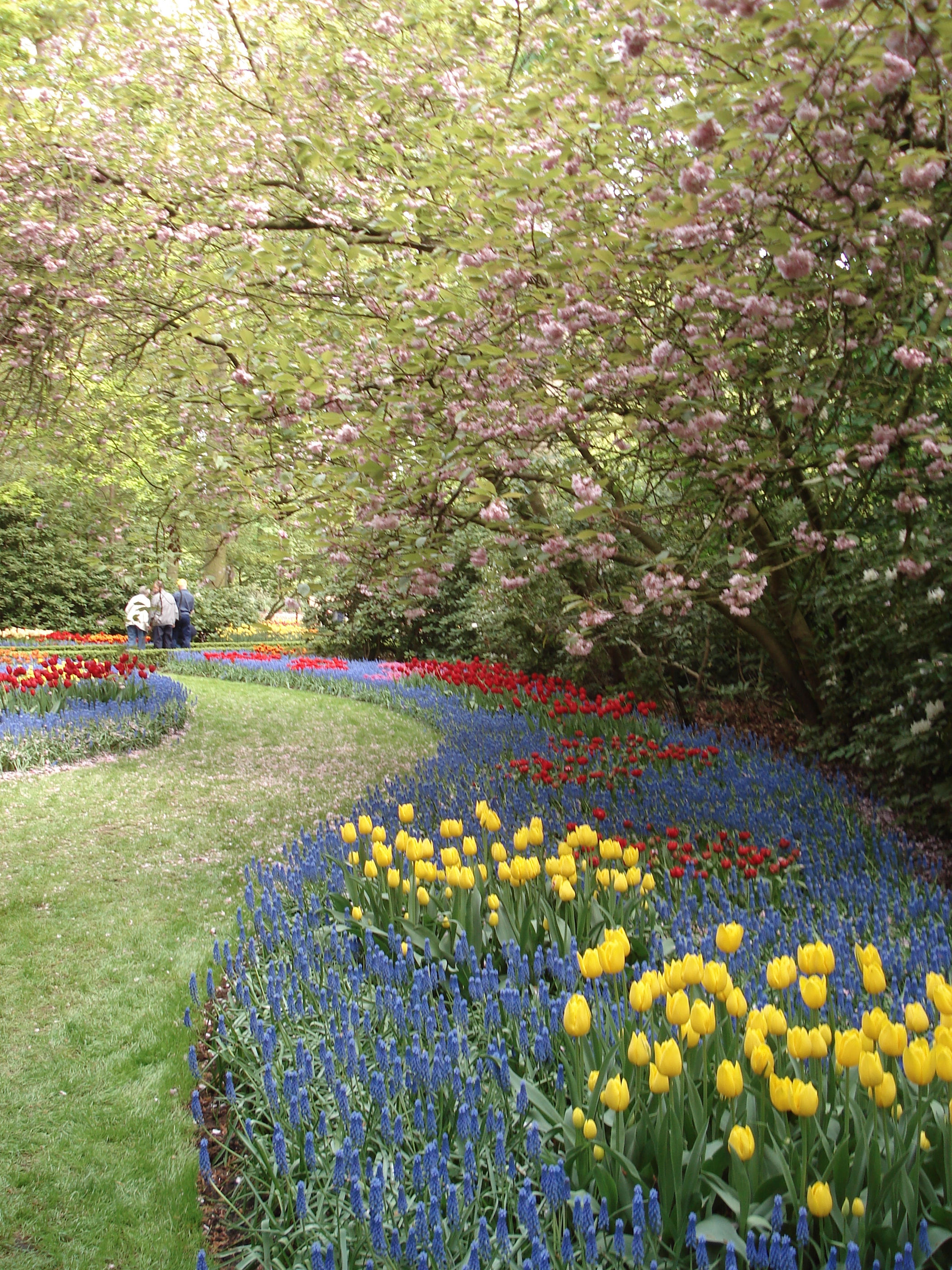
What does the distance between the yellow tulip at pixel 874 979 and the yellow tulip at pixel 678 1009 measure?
1.45 ft

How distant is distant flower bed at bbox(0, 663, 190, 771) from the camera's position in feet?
25.9

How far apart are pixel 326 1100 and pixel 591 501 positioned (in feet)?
9.00

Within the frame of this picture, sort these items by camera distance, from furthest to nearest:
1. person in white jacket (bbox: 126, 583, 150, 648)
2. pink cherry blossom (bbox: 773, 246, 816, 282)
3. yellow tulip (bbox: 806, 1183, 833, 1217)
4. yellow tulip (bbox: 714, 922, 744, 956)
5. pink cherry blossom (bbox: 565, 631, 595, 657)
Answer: person in white jacket (bbox: 126, 583, 150, 648) < pink cherry blossom (bbox: 565, 631, 595, 657) < pink cherry blossom (bbox: 773, 246, 816, 282) < yellow tulip (bbox: 714, 922, 744, 956) < yellow tulip (bbox: 806, 1183, 833, 1217)

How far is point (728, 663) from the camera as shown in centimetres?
892

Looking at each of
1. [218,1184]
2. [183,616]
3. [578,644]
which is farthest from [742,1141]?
[183,616]

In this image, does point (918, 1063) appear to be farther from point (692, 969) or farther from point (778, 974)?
point (692, 969)

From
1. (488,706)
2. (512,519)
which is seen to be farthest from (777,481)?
(488,706)

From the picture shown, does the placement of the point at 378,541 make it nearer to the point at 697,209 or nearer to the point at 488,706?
the point at 697,209

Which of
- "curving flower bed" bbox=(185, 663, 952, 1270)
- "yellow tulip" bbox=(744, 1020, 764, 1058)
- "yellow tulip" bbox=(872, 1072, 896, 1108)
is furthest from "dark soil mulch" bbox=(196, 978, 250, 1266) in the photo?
"yellow tulip" bbox=(872, 1072, 896, 1108)

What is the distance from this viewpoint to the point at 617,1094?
5.79 feet

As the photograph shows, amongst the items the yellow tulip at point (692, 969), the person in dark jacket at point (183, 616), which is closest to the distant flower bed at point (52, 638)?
the person in dark jacket at point (183, 616)

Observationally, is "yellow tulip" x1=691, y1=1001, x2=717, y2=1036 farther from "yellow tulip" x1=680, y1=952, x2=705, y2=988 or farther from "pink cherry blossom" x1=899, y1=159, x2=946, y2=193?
"pink cherry blossom" x1=899, y1=159, x2=946, y2=193

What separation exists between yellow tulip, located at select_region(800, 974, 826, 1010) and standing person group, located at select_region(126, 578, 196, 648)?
1810cm

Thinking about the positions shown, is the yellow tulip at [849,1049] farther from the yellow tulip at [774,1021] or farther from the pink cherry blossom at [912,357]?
the pink cherry blossom at [912,357]
